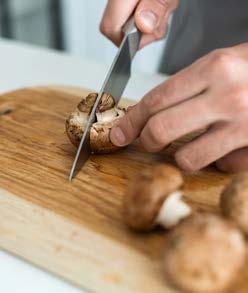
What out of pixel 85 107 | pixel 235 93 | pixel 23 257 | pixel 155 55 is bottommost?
pixel 155 55

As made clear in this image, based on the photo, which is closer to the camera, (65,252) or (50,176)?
(65,252)

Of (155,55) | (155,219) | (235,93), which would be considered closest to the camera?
(155,219)

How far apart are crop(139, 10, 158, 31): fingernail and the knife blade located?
0.10 ft

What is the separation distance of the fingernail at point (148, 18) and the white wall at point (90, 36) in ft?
5.73

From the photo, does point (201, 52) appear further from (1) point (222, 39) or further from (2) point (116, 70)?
(2) point (116, 70)

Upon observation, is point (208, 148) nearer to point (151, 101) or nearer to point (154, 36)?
point (151, 101)

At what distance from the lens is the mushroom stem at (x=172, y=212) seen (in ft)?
3.14

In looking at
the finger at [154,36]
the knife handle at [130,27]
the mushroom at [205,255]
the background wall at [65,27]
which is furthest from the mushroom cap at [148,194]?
the background wall at [65,27]

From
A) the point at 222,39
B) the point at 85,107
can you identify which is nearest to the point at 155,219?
the point at 85,107

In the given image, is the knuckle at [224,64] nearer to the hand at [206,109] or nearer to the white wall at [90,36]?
the hand at [206,109]

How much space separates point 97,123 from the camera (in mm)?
1267

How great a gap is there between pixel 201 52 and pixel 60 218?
103cm

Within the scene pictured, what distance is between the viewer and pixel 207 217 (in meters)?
0.83

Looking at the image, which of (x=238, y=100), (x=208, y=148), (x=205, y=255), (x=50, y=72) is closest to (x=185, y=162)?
(x=208, y=148)
